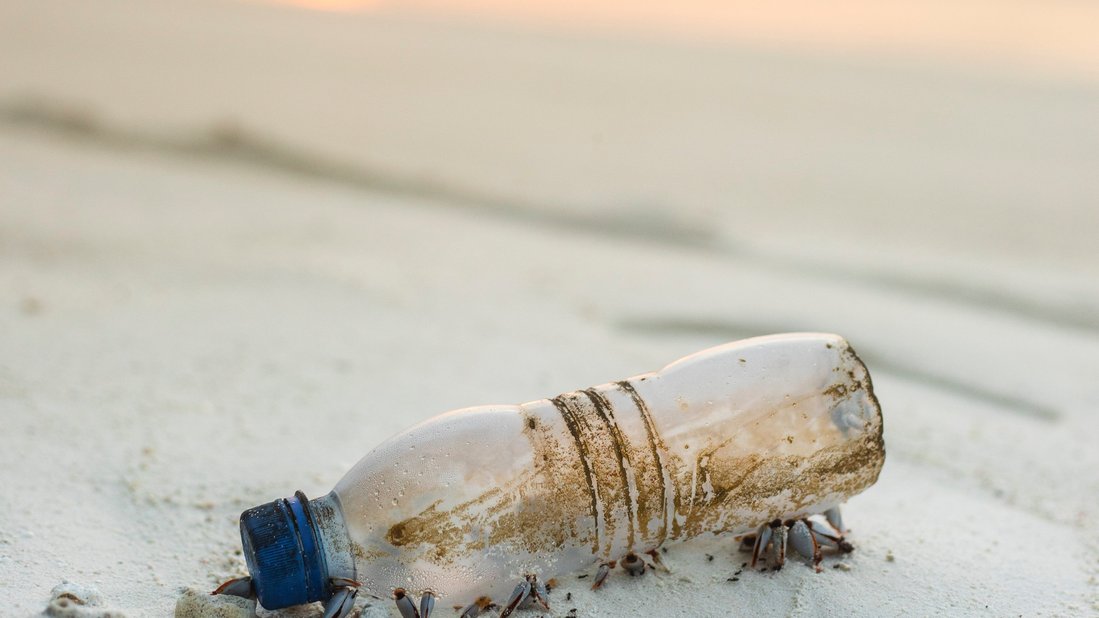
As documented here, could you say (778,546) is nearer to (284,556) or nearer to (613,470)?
(613,470)

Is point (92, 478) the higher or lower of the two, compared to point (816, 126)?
lower

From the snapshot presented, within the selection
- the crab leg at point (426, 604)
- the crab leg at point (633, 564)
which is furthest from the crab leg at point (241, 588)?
the crab leg at point (633, 564)

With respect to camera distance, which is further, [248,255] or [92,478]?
[248,255]

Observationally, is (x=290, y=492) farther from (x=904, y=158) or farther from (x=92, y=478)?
(x=904, y=158)

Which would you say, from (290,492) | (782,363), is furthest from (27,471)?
(782,363)

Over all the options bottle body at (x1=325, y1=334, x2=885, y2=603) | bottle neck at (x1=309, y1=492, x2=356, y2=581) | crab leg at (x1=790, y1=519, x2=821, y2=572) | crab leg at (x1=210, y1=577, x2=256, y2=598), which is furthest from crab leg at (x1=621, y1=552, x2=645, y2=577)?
crab leg at (x1=210, y1=577, x2=256, y2=598)

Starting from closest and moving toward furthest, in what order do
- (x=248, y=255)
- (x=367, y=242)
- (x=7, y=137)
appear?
(x=248, y=255) < (x=367, y=242) < (x=7, y=137)

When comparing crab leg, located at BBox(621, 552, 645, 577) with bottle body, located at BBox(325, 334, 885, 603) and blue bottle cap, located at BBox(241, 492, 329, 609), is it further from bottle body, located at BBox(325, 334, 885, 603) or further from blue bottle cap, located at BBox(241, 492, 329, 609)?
blue bottle cap, located at BBox(241, 492, 329, 609)

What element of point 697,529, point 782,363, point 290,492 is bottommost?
point 290,492

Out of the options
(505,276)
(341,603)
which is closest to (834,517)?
(341,603)
